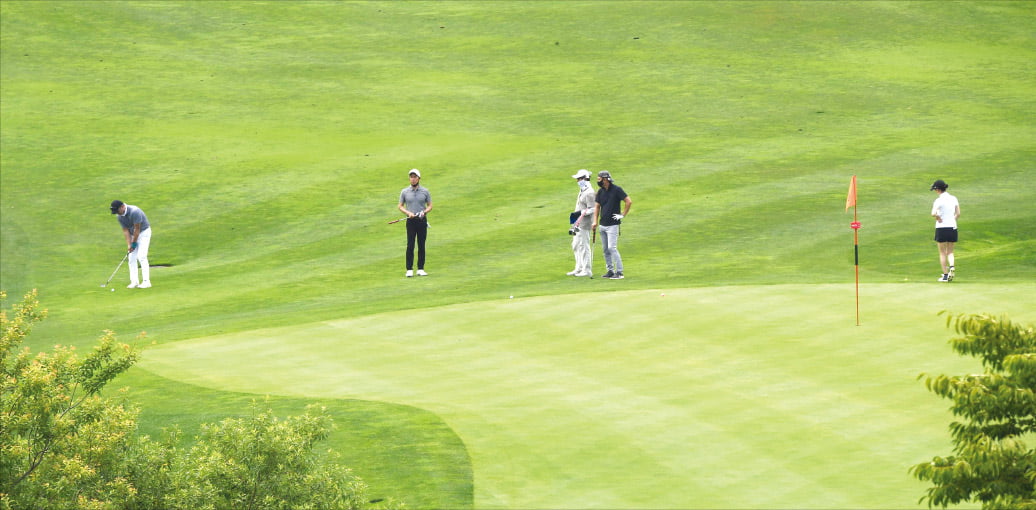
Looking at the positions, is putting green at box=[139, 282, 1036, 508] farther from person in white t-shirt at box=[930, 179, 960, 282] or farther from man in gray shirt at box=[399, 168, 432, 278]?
man in gray shirt at box=[399, 168, 432, 278]

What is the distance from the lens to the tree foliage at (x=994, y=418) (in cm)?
844

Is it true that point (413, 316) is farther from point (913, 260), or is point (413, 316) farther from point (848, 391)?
point (913, 260)

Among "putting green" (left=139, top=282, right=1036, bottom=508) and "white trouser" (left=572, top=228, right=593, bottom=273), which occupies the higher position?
"white trouser" (left=572, top=228, right=593, bottom=273)

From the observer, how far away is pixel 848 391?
14.5 metres

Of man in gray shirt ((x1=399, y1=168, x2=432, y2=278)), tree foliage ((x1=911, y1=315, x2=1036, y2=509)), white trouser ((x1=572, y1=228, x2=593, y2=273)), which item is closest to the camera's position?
tree foliage ((x1=911, y1=315, x2=1036, y2=509))

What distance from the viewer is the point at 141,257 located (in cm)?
2569

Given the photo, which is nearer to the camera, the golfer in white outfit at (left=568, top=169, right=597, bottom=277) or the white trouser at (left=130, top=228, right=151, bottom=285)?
the golfer in white outfit at (left=568, top=169, right=597, bottom=277)

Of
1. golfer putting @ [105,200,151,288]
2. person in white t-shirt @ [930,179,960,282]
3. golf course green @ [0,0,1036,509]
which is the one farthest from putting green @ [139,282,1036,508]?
golfer putting @ [105,200,151,288]

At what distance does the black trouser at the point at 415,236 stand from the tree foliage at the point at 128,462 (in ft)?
46.8

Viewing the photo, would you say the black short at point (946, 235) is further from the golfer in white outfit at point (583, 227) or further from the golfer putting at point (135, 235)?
the golfer putting at point (135, 235)

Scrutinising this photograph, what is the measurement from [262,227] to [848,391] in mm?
19166

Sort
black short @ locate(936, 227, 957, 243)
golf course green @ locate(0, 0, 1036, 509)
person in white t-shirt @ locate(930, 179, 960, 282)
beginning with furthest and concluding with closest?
black short @ locate(936, 227, 957, 243) → person in white t-shirt @ locate(930, 179, 960, 282) → golf course green @ locate(0, 0, 1036, 509)

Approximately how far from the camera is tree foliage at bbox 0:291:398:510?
1066cm

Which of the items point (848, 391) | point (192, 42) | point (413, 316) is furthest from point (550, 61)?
point (848, 391)
